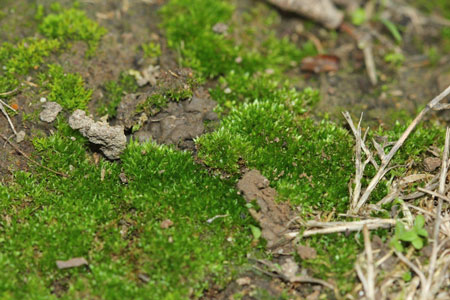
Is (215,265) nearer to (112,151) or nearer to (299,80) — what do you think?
(112,151)

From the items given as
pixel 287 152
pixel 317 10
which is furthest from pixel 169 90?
pixel 317 10

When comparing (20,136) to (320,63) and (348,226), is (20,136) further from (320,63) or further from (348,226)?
(320,63)

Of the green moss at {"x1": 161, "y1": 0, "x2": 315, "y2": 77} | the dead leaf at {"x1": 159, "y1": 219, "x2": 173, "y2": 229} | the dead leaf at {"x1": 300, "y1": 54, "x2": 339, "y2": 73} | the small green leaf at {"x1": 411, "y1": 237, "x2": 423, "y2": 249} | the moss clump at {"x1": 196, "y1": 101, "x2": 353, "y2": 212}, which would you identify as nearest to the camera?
the small green leaf at {"x1": 411, "y1": 237, "x2": 423, "y2": 249}

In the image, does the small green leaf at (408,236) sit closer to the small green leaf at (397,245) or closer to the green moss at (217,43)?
the small green leaf at (397,245)

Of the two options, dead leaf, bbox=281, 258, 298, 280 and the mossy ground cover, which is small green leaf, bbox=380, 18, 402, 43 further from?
dead leaf, bbox=281, 258, 298, 280

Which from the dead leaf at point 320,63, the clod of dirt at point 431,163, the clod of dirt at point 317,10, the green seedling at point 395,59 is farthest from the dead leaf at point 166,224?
the green seedling at point 395,59

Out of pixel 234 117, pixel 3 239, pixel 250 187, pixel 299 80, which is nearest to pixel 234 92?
pixel 234 117

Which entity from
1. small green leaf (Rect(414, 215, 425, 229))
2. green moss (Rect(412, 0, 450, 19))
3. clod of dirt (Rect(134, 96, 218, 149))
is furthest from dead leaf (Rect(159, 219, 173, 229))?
green moss (Rect(412, 0, 450, 19))
